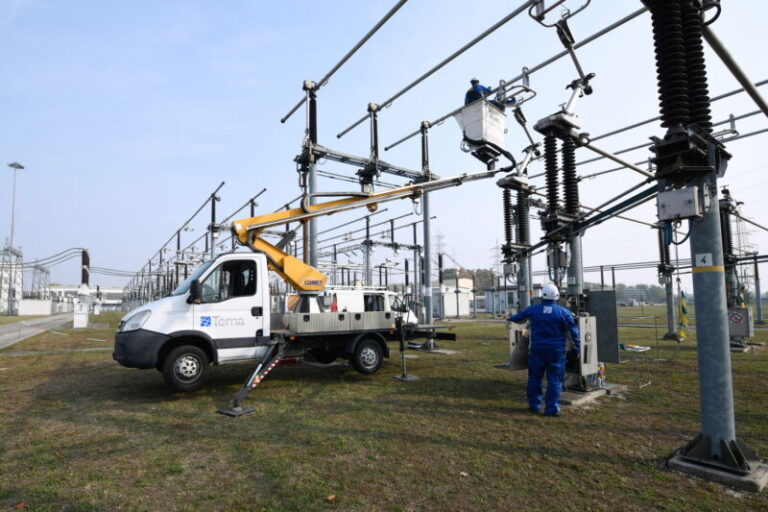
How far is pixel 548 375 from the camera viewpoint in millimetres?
6980

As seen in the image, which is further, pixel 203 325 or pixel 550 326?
pixel 203 325

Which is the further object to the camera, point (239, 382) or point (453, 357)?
point (453, 357)

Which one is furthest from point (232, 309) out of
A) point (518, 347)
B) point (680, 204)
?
point (680, 204)

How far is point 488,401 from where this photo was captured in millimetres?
7824

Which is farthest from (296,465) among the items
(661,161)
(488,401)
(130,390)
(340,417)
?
(130,390)

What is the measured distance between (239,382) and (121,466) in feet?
16.6

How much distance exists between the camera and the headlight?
26.1ft

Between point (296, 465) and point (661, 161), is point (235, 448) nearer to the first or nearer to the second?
point (296, 465)

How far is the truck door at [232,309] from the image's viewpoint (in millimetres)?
8477

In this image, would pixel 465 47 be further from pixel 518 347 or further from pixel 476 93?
pixel 518 347

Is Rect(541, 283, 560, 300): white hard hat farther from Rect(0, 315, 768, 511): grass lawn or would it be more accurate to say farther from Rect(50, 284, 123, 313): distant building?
Rect(50, 284, 123, 313): distant building

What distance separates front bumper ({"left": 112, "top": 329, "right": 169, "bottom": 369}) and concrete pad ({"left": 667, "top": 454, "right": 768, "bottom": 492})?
797cm

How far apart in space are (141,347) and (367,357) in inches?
186

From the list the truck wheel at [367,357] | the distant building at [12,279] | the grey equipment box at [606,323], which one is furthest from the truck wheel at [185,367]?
the distant building at [12,279]
